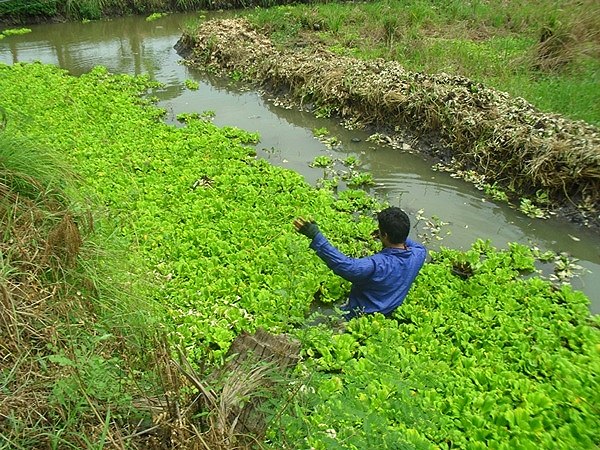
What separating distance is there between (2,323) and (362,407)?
91.9 inches

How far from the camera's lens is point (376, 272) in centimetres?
459

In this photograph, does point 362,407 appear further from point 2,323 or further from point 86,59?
point 86,59

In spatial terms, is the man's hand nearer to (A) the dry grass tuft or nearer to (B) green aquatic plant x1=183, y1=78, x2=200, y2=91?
(A) the dry grass tuft

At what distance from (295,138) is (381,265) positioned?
17.6ft

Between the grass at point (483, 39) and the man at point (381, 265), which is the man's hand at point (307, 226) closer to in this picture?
the man at point (381, 265)

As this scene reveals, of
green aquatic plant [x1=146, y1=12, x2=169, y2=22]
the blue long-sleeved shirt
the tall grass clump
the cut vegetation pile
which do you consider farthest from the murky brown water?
the tall grass clump

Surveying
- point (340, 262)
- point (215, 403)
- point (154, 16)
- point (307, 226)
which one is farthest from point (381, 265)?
point (154, 16)

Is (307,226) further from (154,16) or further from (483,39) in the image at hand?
(154,16)

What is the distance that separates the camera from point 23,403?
97.6 inches

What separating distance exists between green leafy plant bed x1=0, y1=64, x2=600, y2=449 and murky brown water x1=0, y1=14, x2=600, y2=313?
0.59 metres

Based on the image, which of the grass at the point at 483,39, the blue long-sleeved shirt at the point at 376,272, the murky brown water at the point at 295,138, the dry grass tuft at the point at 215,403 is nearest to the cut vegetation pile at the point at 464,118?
the murky brown water at the point at 295,138

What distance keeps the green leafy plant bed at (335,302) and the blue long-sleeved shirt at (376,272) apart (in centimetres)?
19

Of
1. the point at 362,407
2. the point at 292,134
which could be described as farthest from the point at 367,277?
the point at 292,134

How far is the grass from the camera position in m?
9.38
